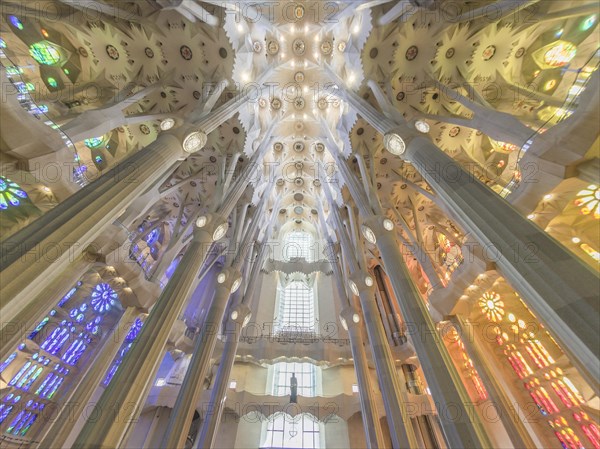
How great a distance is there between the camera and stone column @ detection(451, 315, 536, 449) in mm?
8422

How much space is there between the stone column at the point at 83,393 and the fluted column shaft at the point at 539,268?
538 inches

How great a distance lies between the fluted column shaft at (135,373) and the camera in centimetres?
542

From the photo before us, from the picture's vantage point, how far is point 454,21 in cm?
973

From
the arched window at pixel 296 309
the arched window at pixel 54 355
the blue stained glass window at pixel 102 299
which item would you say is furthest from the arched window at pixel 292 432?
the blue stained glass window at pixel 102 299

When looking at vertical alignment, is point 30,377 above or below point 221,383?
above

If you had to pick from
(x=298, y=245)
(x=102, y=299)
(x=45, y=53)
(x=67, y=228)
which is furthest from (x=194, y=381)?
(x=298, y=245)

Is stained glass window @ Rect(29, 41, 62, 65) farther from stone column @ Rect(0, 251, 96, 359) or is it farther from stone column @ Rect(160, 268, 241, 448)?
stone column @ Rect(160, 268, 241, 448)

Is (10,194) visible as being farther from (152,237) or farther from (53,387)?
(53,387)

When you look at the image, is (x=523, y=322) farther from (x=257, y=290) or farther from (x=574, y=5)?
(x=257, y=290)

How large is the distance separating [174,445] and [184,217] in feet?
44.3

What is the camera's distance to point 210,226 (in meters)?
10.8

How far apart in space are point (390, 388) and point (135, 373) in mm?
7825

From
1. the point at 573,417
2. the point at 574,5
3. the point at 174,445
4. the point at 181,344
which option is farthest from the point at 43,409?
the point at 574,5

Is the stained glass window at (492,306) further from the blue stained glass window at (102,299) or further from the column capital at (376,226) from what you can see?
the blue stained glass window at (102,299)
